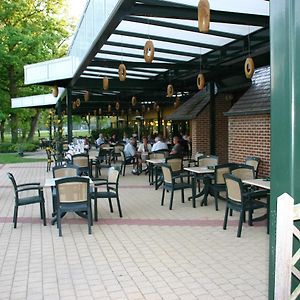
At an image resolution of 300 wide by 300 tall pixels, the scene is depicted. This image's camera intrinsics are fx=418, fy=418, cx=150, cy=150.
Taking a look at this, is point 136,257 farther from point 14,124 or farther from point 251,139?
point 14,124

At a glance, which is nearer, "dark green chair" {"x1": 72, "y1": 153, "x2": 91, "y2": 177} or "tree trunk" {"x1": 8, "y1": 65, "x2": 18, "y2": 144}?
"dark green chair" {"x1": 72, "y1": 153, "x2": 91, "y2": 177}

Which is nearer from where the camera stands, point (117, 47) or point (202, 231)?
point (202, 231)

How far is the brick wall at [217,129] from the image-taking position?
1602 cm

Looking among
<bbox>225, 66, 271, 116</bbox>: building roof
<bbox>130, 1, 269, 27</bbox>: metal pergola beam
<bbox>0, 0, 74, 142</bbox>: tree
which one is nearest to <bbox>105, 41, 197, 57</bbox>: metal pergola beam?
<bbox>225, 66, 271, 116</bbox>: building roof

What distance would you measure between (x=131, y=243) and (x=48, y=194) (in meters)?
5.22

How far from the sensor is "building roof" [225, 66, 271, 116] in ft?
35.5

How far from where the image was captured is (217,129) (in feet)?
52.7

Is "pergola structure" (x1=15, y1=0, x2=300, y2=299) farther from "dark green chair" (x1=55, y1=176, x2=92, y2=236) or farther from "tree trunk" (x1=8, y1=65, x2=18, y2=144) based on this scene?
"tree trunk" (x1=8, y1=65, x2=18, y2=144)

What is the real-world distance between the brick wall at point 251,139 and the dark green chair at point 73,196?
16.8 ft

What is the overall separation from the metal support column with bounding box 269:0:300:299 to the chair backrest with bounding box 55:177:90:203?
442 cm

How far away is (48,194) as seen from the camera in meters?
10.9

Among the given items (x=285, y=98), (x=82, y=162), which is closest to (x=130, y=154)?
(x=82, y=162)

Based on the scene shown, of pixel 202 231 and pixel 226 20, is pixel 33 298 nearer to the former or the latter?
pixel 202 231

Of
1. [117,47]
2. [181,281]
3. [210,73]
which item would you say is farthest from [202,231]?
[210,73]
